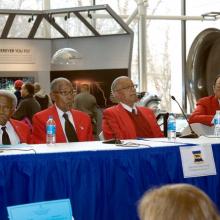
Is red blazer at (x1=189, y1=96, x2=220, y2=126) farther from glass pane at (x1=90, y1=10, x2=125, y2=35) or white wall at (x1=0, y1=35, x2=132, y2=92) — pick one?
glass pane at (x1=90, y1=10, x2=125, y2=35)

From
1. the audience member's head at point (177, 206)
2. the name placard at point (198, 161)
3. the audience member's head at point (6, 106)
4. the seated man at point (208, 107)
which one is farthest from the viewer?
the seated man at point (208, 107)

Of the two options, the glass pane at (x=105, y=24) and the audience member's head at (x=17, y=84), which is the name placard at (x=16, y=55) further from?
the glass pane at (x=105, y=24)

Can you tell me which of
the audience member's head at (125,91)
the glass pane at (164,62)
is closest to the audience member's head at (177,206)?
the audience member's head at (125,91)

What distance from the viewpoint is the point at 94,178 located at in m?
2.96

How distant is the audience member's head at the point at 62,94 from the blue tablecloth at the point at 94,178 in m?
1.20

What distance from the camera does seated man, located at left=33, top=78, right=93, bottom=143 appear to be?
3973 mm

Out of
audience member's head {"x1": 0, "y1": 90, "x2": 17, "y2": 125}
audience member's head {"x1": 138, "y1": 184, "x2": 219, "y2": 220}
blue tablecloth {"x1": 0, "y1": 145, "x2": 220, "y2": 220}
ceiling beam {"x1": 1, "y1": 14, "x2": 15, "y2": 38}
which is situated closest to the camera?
audience member's head {"x1": 138, "y1": 184, "x2": 219, "y2": 220}

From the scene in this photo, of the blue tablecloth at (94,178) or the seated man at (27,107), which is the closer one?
the blue tablecloth at (94,178)

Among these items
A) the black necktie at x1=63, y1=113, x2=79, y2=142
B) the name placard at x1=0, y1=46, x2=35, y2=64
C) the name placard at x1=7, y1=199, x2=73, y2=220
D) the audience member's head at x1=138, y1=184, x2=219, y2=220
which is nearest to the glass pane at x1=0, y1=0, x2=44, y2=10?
the name placard at x1=0, y1=46, x2=35, y2=64

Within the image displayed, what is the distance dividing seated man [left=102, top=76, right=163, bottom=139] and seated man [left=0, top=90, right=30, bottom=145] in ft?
2.42

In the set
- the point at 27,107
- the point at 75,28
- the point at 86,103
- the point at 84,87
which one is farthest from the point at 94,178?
the point at 75,28

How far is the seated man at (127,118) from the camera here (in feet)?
13.8

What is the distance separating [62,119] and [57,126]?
0.11m

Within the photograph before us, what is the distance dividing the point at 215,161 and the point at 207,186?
0.57 ft
